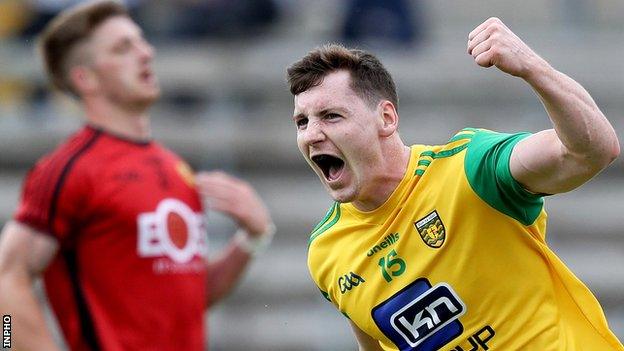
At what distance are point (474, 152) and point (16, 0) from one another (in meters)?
7.40

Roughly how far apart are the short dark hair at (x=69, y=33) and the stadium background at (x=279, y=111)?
13.0 ft

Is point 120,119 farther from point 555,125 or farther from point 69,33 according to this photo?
point 555,125

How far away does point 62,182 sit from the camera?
19.0 ft

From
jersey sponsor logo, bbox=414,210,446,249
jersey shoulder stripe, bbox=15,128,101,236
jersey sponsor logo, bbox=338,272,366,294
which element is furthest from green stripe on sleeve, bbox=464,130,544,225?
jersey shoulder stripe, bbox=15,128,101,236

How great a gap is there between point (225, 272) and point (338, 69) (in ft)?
7.68

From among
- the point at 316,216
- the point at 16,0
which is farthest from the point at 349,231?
the point at 16,0

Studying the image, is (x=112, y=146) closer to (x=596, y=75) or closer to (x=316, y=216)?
(x=316, y=216)

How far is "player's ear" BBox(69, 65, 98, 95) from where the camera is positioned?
6.37 metres

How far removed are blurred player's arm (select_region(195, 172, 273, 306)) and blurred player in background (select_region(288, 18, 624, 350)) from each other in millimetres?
1929

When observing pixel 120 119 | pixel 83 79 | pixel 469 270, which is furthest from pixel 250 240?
pixel 469 270

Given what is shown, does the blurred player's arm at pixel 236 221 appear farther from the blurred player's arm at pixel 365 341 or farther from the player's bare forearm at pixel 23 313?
the blurred player's arm at pixel 365 341

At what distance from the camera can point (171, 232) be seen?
5973 mm

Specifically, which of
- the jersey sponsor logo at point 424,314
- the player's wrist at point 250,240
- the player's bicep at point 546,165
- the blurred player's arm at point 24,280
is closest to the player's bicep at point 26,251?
the blurred player's arm at point 24,280

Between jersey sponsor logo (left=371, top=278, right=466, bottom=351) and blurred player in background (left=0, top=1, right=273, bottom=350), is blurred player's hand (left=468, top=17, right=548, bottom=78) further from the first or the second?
blurred player in background (left=0, top=1, right=273, bottom=350)
